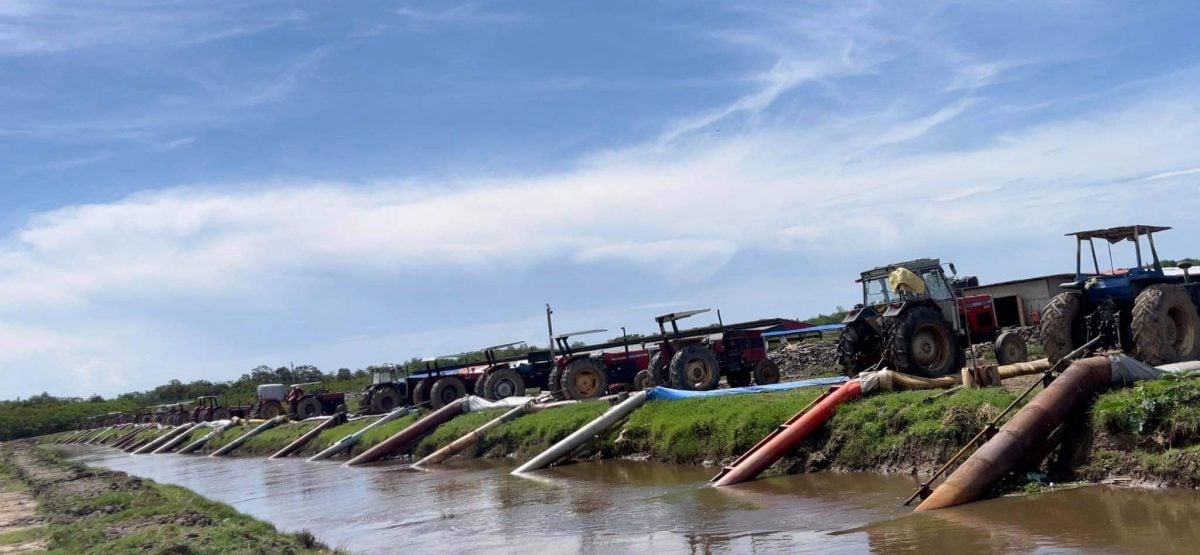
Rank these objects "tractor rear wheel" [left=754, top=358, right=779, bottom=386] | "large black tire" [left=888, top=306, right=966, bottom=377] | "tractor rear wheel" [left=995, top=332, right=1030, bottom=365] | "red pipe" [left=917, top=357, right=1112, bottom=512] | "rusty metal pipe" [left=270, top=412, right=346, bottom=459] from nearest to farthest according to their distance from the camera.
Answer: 1. "red pipe" [left=917, top=357, right=1112, bottom=512]
2. "large black tire" [left=888, top=306, right=966, bottom=377]
3. "tractor rear wheel" [left=995, top=332, right=1030, bottom=365]
4. "tractor rear wheel" [left=754, top=358, right=779, bottom=386]
5. "rusty metal pipe" [left=270, top=412, right=346, bottom=459]

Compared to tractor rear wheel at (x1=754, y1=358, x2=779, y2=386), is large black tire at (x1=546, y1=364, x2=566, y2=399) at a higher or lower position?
higher

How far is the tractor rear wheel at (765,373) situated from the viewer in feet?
79.0

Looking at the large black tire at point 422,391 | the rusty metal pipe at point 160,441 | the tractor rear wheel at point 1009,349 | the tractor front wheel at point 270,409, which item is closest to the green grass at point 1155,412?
the tractor rear wheel at point 1009,349

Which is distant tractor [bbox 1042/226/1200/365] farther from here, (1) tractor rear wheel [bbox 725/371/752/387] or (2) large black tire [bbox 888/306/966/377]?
(1) tractor rear wheel [bbox 725/371/752/387]

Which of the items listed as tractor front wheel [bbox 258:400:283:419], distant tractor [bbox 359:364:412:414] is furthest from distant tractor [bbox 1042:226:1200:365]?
tractor front wheel [bbox 258:400:283:419]

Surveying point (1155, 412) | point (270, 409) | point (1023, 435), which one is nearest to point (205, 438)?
point (270, 409)

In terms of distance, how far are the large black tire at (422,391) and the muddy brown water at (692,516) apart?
515 inches

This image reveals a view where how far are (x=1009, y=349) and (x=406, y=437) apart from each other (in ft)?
46.8

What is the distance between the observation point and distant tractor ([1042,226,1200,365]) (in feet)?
40.8

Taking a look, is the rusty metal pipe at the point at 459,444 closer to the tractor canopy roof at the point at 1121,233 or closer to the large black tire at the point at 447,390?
the large black tire at the point at 447,390

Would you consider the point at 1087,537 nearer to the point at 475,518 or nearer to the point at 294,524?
the point at 475,518

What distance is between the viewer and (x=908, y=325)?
14.9 m

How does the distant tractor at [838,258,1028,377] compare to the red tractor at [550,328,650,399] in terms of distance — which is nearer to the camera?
the distant tractor at [838,258,1028,377]

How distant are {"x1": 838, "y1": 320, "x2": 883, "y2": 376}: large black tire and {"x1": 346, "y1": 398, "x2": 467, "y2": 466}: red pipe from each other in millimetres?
12285
